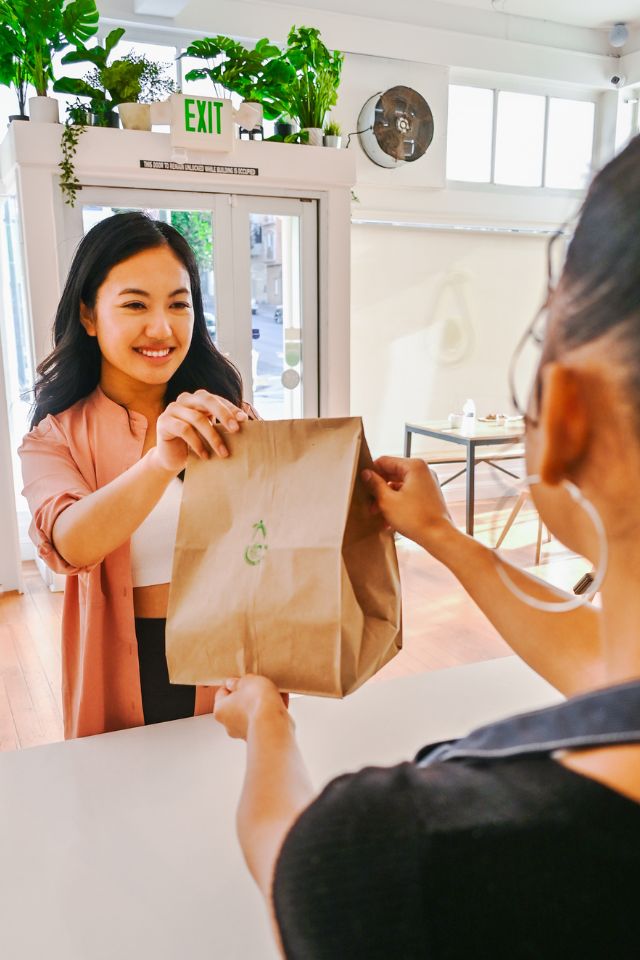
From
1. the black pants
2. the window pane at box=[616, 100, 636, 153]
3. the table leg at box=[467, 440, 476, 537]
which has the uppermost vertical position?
the window pane at box=[616, 100, 636, 153]

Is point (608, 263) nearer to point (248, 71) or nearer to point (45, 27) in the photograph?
point (45, 27)

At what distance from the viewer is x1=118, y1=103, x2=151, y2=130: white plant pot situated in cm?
337

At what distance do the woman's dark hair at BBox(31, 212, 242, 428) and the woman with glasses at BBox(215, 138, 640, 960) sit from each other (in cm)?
93

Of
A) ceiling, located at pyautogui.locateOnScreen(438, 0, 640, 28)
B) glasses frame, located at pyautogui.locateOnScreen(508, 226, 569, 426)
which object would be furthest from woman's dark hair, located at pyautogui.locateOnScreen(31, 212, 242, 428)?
ceiling, located at pyautogui.locateOnScreen(438, 0, 640, 28)

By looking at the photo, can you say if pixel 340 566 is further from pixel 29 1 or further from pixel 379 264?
pixel 379 264

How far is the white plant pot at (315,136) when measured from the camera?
374 cm

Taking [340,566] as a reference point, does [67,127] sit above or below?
above

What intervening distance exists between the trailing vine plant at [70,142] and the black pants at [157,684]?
2.79 m

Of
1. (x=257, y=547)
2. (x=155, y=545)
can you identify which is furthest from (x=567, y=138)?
(x=257, y=547)

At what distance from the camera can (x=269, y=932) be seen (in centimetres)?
67

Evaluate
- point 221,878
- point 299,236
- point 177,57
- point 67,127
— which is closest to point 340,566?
point 221,878

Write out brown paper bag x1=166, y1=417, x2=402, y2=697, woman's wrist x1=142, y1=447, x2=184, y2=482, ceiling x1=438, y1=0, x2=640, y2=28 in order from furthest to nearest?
1. ceiling x1=438, y1=0, x2=640, y2=28
2. woman's wrist x1=142, y1=447, x2=184, y2=482
3. brown paper bag x1=166, y1=417, x2=402, y2=697

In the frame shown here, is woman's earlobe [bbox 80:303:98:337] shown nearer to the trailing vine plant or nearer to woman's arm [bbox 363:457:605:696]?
woman's arm [bbox 363:457:605:696]

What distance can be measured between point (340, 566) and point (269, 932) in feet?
1.11
